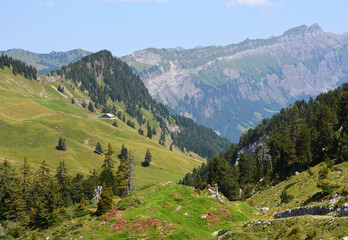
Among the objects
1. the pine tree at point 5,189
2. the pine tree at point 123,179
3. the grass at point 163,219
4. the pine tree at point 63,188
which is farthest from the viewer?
the pine tree at point 63,188

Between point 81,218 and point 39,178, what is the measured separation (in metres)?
52.1

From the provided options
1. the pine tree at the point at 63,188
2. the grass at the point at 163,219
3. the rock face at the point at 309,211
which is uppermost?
the rock face at the point at 309,211

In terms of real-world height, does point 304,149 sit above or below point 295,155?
above

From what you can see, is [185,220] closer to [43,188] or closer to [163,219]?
[163,219]

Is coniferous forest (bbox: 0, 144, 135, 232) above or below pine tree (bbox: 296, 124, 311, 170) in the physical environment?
below

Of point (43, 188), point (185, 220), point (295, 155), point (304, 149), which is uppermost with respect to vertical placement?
point (304, 149)

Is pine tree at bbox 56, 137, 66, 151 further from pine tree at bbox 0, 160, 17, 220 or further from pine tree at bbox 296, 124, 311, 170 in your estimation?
pine tree at bbox 296, 124, 311, 170

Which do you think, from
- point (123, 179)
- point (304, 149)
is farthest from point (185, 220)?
point (304, 149)

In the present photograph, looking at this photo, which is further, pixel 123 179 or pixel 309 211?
pixel 123 179

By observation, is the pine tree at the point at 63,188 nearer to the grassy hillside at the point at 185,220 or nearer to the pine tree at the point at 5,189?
the pine tree at the point at 5,189

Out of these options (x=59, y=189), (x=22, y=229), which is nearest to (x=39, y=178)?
(x=59, y=189)

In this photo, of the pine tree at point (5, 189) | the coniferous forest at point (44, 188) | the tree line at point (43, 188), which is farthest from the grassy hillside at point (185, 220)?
the pine tree at point (5, 189)

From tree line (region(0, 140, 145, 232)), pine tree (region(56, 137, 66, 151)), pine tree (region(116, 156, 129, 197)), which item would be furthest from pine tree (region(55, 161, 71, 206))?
pine tree (region(56, 137, 66, 151))

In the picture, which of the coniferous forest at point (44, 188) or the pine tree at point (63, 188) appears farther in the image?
the pine tree at point (63, 188)
